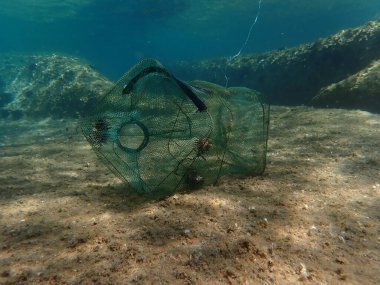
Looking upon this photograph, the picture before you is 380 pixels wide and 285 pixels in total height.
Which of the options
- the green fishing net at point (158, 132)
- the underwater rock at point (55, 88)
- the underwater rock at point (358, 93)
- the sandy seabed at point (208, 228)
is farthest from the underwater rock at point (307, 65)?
the green fishing net at point (158, 132)

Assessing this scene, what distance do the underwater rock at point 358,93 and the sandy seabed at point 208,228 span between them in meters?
4.56

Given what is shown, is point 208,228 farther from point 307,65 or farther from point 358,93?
point 307,65

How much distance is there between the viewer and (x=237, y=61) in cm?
1780

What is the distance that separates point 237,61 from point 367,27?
7.20 m

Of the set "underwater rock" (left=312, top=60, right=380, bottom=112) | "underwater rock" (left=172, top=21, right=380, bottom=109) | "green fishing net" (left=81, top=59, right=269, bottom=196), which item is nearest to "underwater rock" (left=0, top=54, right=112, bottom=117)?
"underwater rock" (left=172, top=21, right=380, bottom=109)

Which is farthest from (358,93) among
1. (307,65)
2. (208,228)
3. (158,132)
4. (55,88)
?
(55,88)

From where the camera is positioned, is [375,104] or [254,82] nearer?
[375,104]

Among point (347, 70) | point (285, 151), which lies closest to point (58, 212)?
point (285, 151)

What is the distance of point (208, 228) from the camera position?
10.2ft

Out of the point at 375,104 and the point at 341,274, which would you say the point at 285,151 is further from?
the point at 375,104

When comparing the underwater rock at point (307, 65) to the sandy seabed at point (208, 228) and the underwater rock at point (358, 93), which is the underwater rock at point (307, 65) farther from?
the sandy seabed at point (208, 228)

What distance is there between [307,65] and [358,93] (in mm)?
4519

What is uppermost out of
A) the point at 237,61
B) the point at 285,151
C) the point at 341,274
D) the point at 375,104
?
the point at 237,61

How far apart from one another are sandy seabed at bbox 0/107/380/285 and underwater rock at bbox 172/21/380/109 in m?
8.24
